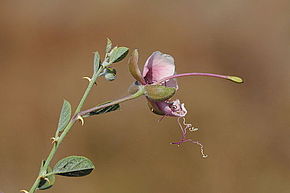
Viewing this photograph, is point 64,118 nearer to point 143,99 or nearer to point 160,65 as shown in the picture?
point 160,65

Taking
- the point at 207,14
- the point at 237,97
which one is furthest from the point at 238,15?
the point at 237,97

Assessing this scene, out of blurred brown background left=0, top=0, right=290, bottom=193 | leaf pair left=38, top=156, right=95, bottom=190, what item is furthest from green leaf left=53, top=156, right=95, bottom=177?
blurred brown background left=0, top=0, right=290, bottom=193

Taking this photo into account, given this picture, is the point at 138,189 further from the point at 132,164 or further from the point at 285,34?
the point at 285,34

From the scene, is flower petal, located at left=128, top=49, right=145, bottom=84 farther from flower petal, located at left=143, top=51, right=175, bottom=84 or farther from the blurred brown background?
the blurred brown background

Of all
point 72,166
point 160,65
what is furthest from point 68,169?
point 160,65

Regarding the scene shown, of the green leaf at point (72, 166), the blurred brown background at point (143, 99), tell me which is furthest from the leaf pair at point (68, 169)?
the blurred brown background at point (143, 99)

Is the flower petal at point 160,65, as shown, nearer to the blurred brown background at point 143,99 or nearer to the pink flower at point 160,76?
the pink flower at point 160,76
